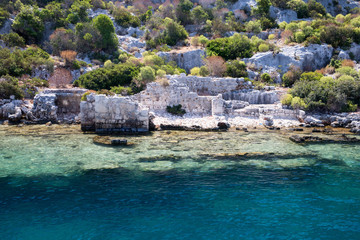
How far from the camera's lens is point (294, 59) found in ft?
122

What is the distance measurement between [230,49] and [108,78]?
16.7 m

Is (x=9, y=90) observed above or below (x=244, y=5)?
below

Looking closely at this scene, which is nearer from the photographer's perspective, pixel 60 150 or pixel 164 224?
pixel 164 224

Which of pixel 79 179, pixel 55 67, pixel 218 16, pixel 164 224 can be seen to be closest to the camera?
pixel 164 224

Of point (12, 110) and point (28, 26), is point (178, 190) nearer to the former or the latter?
point (12, 110)

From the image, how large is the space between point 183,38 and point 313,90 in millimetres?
25692

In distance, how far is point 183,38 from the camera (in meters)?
48.0

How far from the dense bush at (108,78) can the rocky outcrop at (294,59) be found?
594 inches

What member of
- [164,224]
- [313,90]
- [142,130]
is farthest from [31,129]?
[313,90]

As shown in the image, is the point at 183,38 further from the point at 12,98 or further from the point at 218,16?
the point at 12,98

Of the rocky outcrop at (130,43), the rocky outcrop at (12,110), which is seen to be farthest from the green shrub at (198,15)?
the rocky outcrop at (12,110)

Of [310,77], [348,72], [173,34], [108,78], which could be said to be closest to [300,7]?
[173,34]

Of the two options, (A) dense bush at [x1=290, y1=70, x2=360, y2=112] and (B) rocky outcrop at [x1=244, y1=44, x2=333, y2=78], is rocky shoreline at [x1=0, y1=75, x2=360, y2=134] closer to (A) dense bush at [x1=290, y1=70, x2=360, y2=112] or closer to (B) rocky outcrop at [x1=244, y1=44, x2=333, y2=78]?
(A) dense bush at [x1=290, y1=70, x2=360, y2=112]

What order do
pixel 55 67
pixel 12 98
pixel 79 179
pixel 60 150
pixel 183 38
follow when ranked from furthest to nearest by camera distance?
pixel 183 38
pixel 55 67
pixel 12 98
pixel 60 150
pixel 79 179
